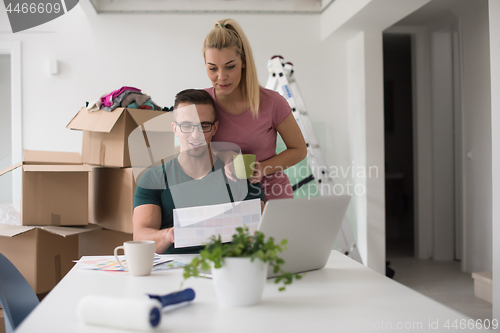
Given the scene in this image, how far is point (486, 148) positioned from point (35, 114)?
3.47 m

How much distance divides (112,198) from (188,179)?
42.5 inches

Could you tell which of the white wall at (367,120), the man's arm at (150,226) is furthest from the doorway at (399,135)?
the man's arm at (150,226)

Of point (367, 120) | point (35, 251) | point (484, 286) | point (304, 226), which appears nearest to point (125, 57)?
point (35, 251)

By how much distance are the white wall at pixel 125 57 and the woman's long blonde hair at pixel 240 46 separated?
185 centimetres

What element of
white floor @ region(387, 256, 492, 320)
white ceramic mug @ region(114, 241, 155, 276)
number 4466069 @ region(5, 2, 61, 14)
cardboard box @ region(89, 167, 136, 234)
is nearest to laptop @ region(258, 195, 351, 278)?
white ceramic mug @ region(114, 241, 155, 276)

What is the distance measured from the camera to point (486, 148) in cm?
311

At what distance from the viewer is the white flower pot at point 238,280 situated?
703 millimetres

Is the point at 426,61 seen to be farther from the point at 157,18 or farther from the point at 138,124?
the point at 138,124

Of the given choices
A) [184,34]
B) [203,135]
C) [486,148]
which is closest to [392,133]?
[486,148]

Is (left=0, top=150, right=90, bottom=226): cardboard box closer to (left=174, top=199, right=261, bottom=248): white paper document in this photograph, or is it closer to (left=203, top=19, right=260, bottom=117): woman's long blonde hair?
(left=203, top=19, right=260, bottom=117): woman's long blonde hair

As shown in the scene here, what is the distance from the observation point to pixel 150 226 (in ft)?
4.29

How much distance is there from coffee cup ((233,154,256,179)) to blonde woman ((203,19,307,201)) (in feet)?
0.26

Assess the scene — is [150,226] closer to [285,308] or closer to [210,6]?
[285,308]

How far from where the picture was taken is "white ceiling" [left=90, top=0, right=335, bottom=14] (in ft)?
10.5
